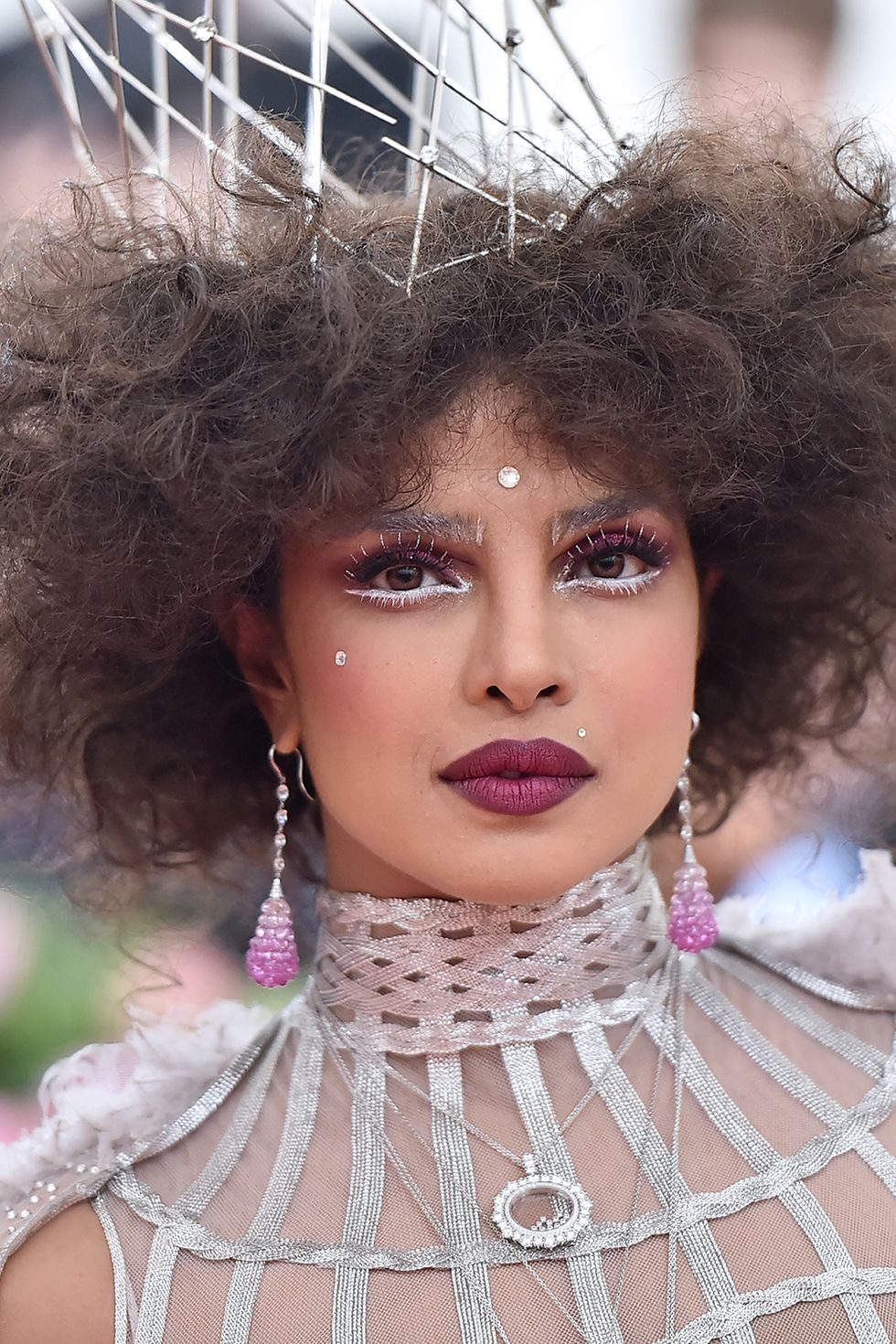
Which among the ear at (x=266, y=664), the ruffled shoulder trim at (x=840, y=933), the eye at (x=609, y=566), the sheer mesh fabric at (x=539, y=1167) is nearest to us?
the sheer mesh fabric at (x=539, y=1167)

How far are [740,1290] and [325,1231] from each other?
407mm

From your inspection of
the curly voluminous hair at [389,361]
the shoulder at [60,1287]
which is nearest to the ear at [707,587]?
the curly voluminous hair at [389,361]

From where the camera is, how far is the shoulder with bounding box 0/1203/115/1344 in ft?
4.45

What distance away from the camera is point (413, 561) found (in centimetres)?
138

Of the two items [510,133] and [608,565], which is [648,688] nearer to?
[608,565]

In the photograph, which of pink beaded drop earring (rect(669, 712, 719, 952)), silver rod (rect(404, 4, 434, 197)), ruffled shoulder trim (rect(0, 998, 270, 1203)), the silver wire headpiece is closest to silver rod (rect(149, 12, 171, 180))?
the silver wire headpiece

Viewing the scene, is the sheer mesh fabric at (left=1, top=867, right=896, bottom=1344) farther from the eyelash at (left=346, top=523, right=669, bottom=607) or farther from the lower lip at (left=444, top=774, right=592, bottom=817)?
the eyelash at (left=346, top=523, right=669, bottom=607)

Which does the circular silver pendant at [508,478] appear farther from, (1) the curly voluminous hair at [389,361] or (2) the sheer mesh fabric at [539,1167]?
(2) the sheer mesh fabric at [539,1167]

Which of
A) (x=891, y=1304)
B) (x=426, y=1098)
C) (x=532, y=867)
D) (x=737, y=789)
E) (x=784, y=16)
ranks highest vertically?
(x=784, y=16)

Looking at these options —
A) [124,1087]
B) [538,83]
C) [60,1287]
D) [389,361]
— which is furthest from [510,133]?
[60,1287]

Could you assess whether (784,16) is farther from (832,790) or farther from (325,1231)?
(325,1231)

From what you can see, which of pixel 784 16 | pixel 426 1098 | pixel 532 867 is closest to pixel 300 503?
pixel 532 867

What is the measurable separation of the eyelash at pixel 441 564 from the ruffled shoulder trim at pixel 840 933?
1.85 feet

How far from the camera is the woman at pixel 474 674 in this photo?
1321 millimetres
